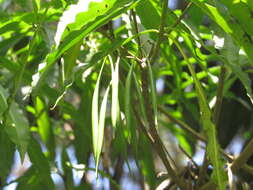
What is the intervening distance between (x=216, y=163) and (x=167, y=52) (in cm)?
39

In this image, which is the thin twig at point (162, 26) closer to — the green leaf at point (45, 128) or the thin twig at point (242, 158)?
the thin twig at point (242, 158)

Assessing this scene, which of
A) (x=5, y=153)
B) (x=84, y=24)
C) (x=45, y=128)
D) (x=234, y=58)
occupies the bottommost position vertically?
(x=45, y=128)

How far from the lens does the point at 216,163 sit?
A: 22.7 inches

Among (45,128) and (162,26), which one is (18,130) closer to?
(162,26)

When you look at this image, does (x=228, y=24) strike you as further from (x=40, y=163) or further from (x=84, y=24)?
(x=40, y=163)

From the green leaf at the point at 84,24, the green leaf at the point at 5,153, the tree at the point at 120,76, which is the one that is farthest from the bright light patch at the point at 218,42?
the green leaf at the point at 5,153

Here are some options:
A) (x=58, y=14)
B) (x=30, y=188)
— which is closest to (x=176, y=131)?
(x=30, y=188)

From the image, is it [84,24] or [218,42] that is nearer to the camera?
[84,24]

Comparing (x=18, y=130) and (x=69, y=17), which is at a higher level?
(x=69, y=17)

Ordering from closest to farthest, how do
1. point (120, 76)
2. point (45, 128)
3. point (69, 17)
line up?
point (69, 17), point (120, 76), point (45, 128)

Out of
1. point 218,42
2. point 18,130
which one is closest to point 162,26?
point 218,42

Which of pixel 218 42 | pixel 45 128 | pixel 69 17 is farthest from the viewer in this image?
pixel 45 128

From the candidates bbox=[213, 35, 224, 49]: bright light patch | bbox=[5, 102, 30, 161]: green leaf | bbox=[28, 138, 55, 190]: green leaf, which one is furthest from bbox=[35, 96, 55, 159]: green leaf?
bbox=[213, 35, 224, 49]: bright light patch

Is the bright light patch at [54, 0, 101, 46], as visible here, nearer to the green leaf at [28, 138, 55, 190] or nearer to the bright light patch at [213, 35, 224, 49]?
the bright light patch at [213, 35, 224, 49]
